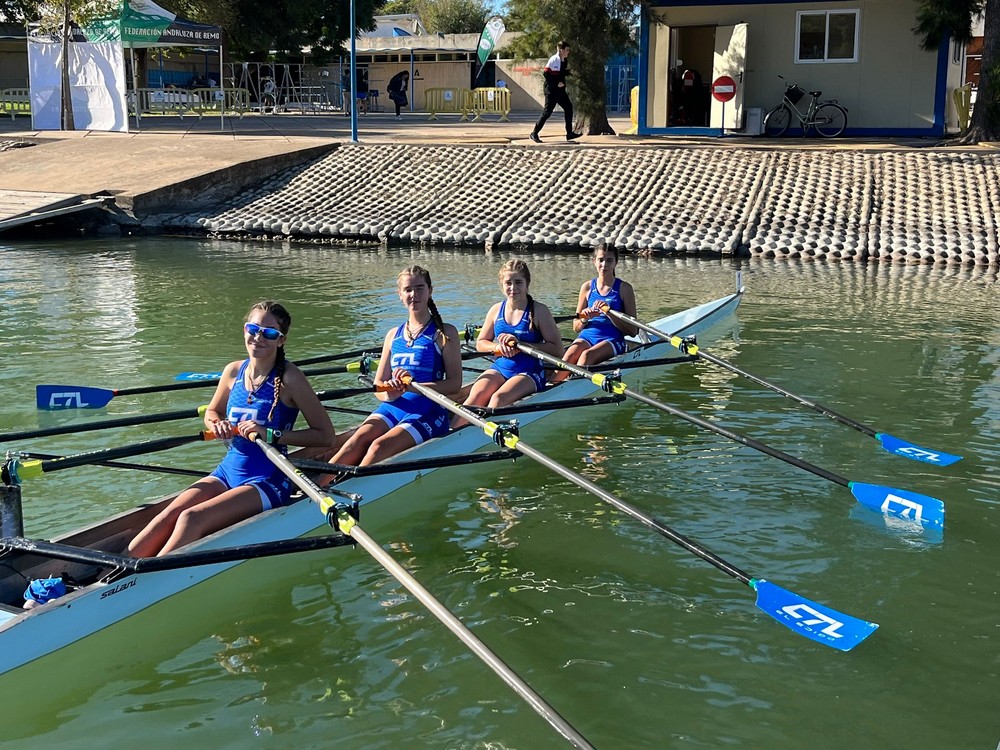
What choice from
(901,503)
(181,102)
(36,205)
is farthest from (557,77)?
(901,503)

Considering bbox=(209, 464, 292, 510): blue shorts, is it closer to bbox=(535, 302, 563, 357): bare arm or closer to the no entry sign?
bbox=(535, 302, 563, 357): bare arm

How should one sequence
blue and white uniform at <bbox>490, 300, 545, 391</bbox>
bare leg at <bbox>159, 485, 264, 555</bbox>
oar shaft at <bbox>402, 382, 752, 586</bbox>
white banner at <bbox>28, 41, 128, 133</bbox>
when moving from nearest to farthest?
bare leg at <bbox>159, 485, 264, 555</bbox>, oar shaft at <bbox>402, 382, 752, 586</bbox>, blue and white uniform at <bbox>490, 300, 545, 391</bbox>, white banner at <bbox>28, 41, 128, 133</bbox>

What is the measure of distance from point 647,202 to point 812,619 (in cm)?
1422

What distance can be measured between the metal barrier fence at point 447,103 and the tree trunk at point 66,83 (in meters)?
11.5

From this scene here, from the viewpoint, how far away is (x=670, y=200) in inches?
728

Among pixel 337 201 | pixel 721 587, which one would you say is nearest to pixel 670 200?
pixel 337 201

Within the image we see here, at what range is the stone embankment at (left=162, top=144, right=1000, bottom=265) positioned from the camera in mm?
16891

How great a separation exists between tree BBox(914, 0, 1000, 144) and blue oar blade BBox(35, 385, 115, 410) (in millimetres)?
17444

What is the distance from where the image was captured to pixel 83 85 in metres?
26.0

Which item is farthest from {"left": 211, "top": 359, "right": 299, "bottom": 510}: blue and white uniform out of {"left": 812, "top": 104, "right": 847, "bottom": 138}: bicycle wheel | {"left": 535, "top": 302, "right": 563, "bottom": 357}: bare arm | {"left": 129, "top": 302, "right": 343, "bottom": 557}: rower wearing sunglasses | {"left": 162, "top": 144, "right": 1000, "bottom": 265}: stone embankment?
→ {"left": 812, "top": 104, "right": 847, "bottom": 138}: bicycle wheel

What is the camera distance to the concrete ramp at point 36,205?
18.7 meters

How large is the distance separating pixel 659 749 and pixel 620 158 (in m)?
16.6

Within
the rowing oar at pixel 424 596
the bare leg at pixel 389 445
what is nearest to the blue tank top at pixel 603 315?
the bare leg at pixel 389 445

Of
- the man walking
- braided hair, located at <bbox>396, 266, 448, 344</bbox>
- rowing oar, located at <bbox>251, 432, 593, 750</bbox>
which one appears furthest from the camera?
the man walking
